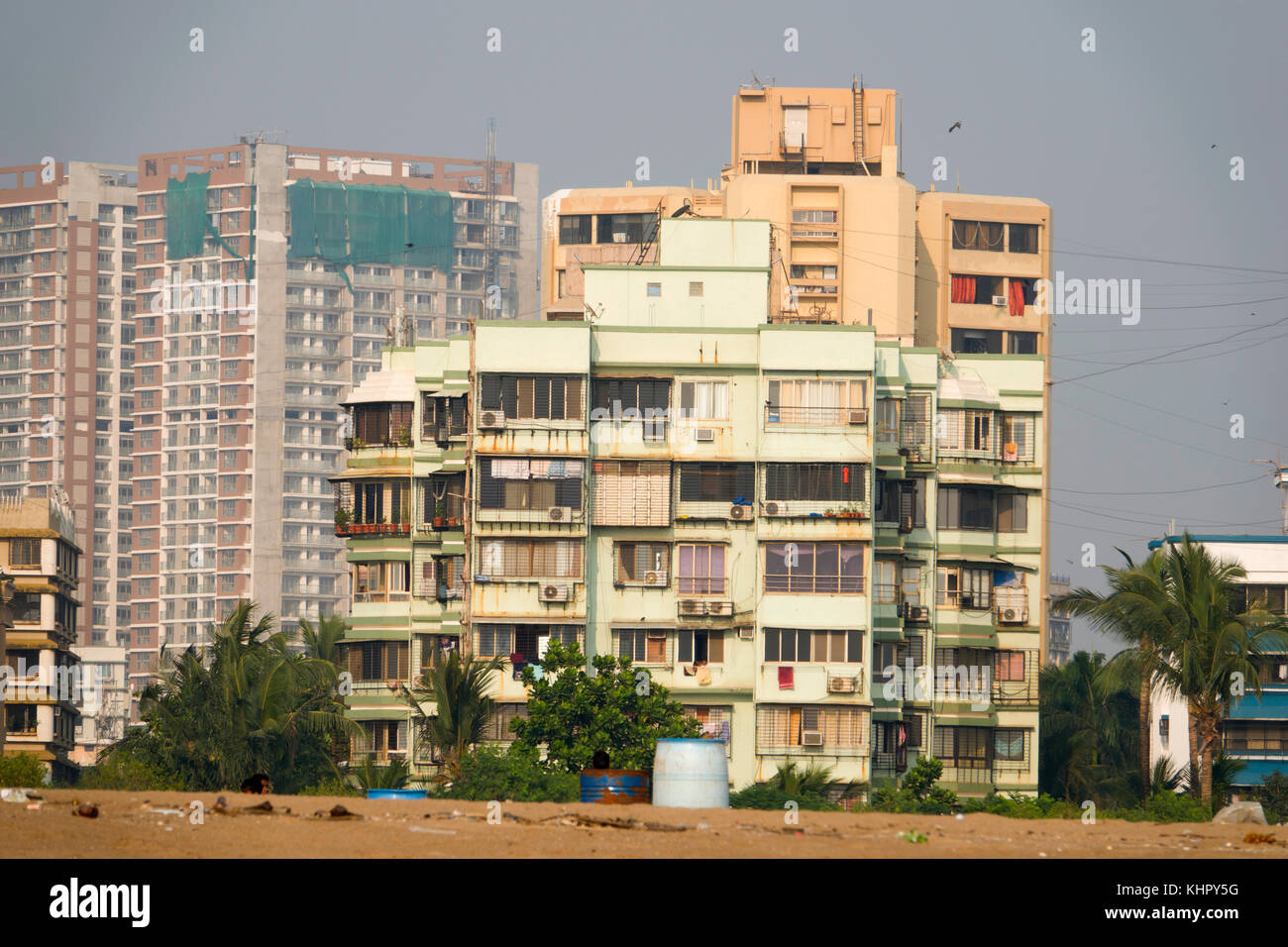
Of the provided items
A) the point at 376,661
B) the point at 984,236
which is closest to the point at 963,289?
the point at 984,236

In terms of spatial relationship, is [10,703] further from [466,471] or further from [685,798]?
[685,798]

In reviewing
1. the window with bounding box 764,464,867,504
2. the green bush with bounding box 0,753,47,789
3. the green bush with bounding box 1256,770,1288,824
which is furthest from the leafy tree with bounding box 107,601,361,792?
the green bush with bounding box 1256,770,1288,824

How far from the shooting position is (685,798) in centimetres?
4784

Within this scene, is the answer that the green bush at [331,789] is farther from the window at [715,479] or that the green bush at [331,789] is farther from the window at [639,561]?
the window at [715,479]

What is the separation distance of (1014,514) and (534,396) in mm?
19841

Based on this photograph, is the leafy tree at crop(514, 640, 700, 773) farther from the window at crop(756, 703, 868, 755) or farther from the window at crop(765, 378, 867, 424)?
the window at crop(765, 378, 867, 424)

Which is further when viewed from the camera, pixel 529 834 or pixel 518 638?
pixel 518 638

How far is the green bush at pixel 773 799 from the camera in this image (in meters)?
68.2

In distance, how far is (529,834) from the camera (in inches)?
1485

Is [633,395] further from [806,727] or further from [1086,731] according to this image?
[1086,731]

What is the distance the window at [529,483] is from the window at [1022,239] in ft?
182

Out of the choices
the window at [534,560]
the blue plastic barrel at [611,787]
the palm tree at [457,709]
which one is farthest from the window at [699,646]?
the blue plastic barrel at [611,787]
